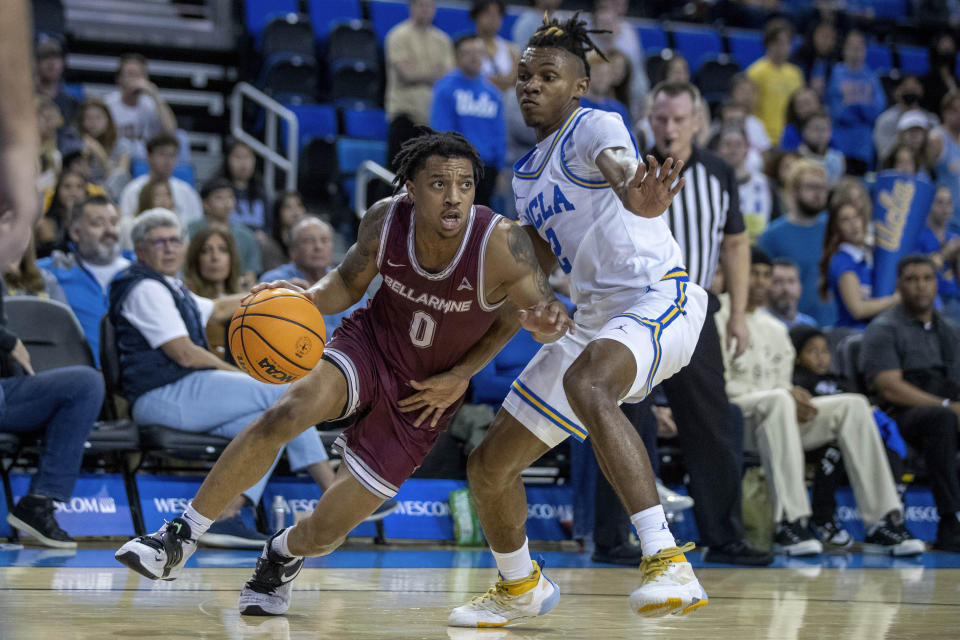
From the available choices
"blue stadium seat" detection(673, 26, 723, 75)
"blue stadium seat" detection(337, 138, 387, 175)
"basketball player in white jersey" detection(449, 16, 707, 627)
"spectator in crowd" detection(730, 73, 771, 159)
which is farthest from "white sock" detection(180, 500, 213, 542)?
"blue stadium seat" detection(673, 26, 723, 75)

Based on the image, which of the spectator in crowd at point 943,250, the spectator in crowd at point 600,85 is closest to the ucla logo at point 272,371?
the spectator in crowd at point 600,85

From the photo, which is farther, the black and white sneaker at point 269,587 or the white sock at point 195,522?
the black and white sneaker at point 269,587

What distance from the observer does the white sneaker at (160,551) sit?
3.67 metres

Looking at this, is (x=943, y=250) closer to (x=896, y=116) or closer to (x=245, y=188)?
(x=896, y=116)

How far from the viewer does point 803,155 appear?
1123 cm

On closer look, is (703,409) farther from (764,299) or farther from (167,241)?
(167,241)

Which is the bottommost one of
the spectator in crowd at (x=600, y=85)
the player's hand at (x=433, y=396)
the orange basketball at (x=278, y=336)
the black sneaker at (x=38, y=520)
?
the black sneaker at (x=38, y=520)

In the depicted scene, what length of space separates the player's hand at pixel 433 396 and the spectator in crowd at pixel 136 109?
235 inches

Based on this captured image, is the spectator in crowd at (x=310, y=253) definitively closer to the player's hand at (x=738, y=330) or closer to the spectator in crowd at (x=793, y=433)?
the player's hand at (x=738, y=330)

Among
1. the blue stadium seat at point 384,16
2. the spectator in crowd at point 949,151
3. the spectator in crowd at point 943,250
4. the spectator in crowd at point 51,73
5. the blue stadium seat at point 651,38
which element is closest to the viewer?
the spectator in crowd at point 51,73

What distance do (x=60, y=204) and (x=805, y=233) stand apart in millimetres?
5380

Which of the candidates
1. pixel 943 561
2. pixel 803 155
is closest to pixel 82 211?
pixel 943 561

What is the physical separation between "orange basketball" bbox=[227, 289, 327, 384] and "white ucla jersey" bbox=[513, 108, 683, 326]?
91 cm

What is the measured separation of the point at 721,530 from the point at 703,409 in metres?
0.69
